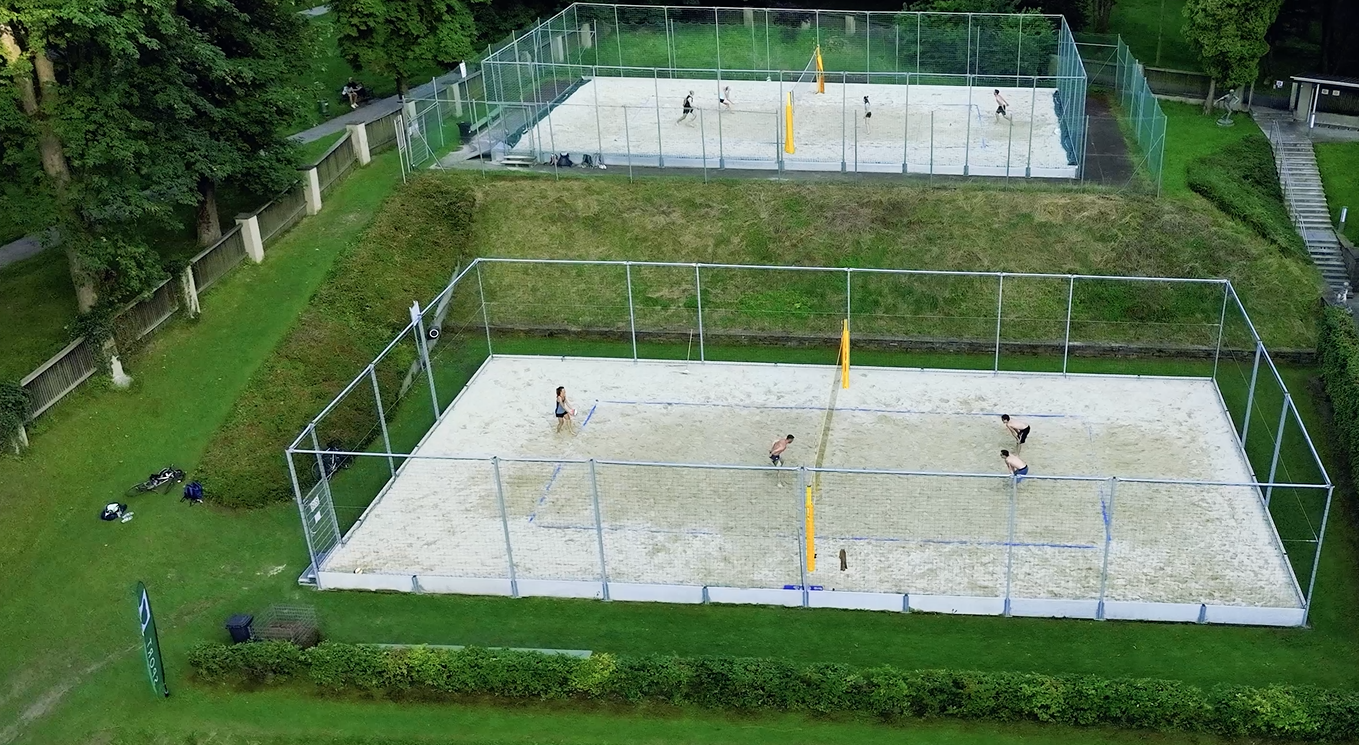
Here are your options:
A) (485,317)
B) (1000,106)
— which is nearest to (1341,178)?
(1000,106)

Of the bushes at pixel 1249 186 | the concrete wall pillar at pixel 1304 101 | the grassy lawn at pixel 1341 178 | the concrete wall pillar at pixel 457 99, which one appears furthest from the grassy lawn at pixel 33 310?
the concrete wall pillar at pixel 1304 101

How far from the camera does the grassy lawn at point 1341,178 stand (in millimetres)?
38281

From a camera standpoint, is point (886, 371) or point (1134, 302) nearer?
point (886, 371)

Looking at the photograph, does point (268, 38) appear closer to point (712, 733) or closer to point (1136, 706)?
point (712, 733)

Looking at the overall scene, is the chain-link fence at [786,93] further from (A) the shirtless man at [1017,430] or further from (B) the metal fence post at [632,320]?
(A) the shirtless man at [1017,430]

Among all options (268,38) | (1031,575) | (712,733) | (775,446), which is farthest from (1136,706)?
(268,38)

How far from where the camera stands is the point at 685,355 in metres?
33.5

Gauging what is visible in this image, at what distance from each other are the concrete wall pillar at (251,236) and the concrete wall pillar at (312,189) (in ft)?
8.51

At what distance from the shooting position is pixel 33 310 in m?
32.2

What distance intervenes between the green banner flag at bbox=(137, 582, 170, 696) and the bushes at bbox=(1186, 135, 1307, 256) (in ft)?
99.5

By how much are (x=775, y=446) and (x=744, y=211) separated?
12700mm

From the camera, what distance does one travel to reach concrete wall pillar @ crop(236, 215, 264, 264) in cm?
3394

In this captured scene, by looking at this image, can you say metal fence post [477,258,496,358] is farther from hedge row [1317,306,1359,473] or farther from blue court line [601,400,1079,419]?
hedge row [1317,306,1359,473]

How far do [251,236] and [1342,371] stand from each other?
27.5 m
